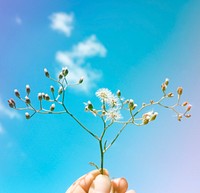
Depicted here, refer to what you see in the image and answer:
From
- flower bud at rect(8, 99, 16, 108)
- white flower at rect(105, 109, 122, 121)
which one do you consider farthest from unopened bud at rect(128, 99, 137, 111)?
flower bud at rect(8, 99, 16, 108)

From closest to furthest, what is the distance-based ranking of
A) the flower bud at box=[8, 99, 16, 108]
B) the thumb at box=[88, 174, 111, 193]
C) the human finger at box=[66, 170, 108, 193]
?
the thumb at box=[88, 174, 111, 193] < the human finger at box=[66, 170, 108, 193] < the flower bud at box=[8, 99, 16, 108]

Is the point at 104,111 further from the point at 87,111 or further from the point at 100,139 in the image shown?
the point at 100,139

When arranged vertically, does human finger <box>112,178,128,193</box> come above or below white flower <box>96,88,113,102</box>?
below

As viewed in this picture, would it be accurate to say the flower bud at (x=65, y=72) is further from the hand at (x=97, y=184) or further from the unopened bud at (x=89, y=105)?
the hand at (x=97, y=184)

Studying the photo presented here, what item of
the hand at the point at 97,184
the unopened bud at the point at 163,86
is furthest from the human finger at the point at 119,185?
the unopened bud at the point at 163,86

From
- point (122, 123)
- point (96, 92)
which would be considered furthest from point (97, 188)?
point (96, 92)

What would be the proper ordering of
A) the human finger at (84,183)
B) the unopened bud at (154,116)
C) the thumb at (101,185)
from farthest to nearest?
the unopened bud at (154,116), the human finger at (84,183), the thumb at (101,185)

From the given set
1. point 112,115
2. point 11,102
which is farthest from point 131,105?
point 11,102

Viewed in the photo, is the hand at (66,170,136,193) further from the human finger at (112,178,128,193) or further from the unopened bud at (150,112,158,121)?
the unopened bud at (150,112,158,121)
